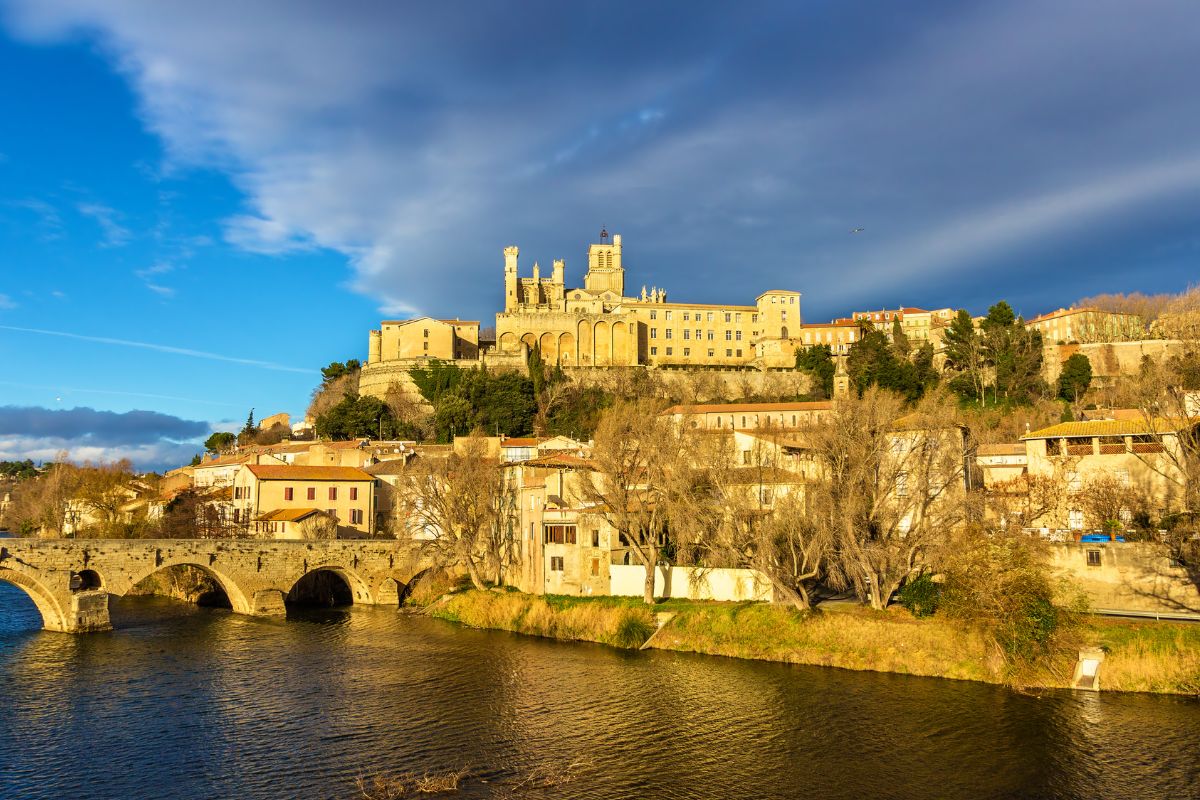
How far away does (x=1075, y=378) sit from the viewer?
78688 millimetres

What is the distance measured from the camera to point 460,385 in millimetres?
84688

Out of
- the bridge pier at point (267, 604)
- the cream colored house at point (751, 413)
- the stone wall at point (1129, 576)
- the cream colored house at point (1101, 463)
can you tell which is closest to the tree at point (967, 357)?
the cream colored house at point (751, 413)

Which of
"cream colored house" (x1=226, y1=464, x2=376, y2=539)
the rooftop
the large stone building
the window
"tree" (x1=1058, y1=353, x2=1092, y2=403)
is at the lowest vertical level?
the window

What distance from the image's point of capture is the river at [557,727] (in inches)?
867

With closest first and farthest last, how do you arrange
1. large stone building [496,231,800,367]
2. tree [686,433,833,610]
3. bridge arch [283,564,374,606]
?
tree [686,433,833,610]
bridge arch [283,564,374,606]
large stone building [496,231,800,367]

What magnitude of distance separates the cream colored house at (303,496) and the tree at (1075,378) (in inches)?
2524

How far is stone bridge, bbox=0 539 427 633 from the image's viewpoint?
4044 cm

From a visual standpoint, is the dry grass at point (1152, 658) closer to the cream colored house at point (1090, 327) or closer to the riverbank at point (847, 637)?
the riverbank at point (847, 637)

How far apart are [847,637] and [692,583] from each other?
8.66 metres

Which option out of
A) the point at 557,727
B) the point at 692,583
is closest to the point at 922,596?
the point at 692,583

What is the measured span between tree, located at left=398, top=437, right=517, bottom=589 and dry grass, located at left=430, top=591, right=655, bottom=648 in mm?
2182

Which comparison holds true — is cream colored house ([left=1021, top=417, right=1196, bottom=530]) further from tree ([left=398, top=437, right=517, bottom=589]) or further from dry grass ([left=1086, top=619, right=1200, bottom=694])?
tree ([left=398, top=437, right=517, bottom=589])

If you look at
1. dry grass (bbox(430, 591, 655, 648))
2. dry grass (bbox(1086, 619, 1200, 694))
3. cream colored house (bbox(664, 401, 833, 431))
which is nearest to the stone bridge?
dry grass (bbox(430, 591, 655, 648))

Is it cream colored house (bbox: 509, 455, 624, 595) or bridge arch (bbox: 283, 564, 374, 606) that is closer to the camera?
cream colored house (bbox: 509, 455, 624, 595)
